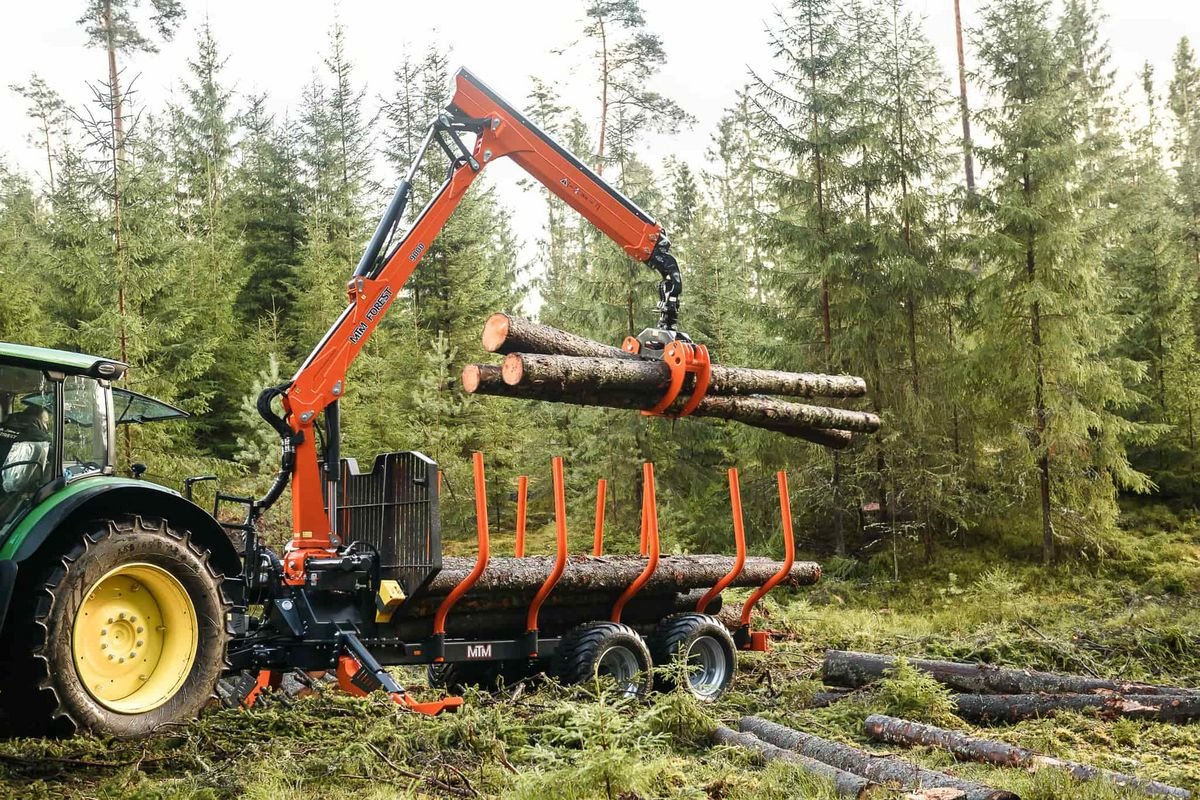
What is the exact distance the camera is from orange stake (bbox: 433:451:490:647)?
7.98 m

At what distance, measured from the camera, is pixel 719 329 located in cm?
2388

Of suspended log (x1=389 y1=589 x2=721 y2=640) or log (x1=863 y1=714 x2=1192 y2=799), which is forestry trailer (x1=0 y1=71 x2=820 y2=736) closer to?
suspended log (x1=389 y1=589 x2=721 y2=640)

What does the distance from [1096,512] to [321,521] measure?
15591 millimetres

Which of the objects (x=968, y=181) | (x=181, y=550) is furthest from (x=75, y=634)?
(x=968, y=181)

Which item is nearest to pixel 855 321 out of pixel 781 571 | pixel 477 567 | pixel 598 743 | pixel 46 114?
pixel 781 571

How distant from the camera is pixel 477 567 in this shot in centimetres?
811

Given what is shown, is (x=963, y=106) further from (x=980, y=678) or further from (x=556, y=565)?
(x=556, y=565)

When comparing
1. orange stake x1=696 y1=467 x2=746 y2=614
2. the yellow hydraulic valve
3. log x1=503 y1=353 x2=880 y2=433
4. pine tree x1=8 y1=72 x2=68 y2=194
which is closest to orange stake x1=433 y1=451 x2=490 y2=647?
the yellow hydraulic valve

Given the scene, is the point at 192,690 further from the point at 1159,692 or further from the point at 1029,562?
the point at 1029,562

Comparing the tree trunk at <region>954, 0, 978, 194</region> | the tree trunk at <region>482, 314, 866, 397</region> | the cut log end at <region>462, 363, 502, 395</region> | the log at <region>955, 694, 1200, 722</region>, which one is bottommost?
the log at <region>955, 694, 1200, 722</region>

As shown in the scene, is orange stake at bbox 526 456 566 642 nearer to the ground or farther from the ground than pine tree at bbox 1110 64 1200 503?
nearer to the ground

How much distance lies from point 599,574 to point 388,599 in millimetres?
2150

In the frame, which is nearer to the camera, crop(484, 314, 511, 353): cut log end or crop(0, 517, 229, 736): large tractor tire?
crop(0, 517, 229, 736): large tractor tire

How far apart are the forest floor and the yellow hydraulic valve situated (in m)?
0.73
